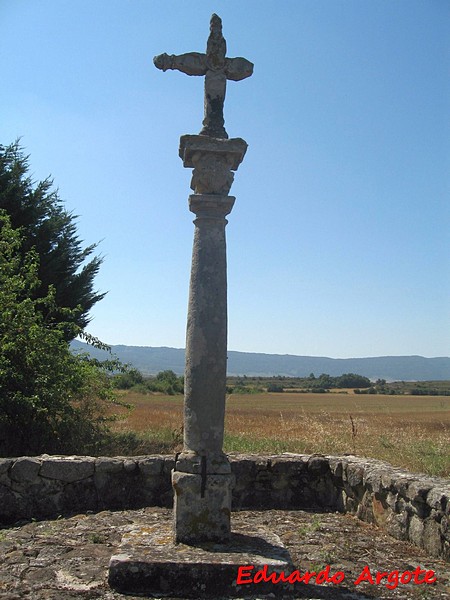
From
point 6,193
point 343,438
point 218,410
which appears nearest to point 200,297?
point 218,410

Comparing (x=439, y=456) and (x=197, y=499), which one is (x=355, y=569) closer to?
(x=197, y=499)

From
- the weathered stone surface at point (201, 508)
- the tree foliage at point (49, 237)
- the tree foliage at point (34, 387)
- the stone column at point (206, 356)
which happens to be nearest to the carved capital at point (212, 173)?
the stone column at point (206, 356)

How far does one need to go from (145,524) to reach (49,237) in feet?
42.7

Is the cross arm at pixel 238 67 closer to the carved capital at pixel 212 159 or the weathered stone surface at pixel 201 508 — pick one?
the carved capital at pixel 212 159

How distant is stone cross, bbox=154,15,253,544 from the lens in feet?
18.0

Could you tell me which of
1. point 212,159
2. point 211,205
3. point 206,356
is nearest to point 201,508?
point 206,356

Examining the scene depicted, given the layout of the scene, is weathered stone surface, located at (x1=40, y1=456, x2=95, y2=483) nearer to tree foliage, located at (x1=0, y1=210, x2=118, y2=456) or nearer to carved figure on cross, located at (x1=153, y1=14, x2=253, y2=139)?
tree foliage, located at (x1=0, y1=210, x2=118, y2=456)

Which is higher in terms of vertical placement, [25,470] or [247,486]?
[25,470]

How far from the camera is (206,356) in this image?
5.71 metres

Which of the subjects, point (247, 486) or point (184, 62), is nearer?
point (184, 62)

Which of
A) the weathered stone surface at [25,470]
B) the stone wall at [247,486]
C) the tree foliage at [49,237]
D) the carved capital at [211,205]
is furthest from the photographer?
the tree foliage at [49,237]

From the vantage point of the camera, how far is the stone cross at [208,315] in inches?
216

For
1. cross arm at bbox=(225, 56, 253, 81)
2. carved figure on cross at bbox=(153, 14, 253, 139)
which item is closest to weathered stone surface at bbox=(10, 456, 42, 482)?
carved figure on cross at bbox=(153, 14, 253, 139)

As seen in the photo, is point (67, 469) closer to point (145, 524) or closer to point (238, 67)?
point (145, 524)
